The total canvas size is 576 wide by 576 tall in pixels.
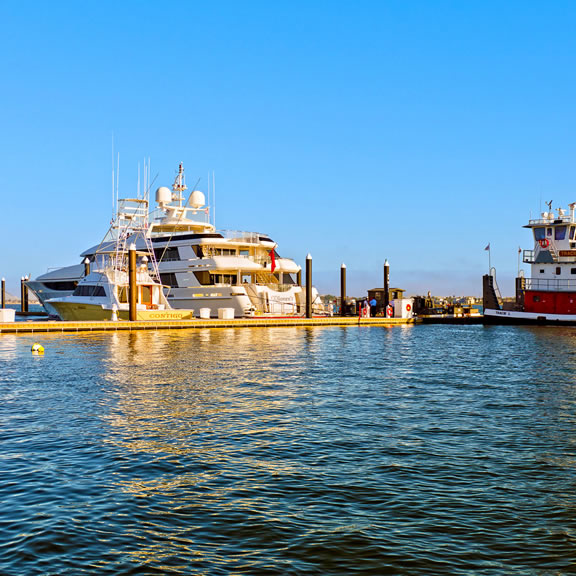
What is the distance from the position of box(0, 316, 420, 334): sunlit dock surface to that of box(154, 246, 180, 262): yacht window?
36.1ft

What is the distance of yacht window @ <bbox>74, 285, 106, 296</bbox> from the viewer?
146 feet

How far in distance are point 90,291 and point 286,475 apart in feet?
131

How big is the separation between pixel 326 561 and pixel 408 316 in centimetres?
5063

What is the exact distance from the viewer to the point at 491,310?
5141 centimetres

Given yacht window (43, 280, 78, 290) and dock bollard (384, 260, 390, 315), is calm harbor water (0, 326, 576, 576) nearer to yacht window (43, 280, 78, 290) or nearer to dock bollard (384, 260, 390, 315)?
dock bollard (384, 260, 390, 315)

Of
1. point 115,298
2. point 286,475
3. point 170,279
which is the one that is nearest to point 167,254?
point 170,279

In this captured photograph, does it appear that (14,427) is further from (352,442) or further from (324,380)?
(324,380)

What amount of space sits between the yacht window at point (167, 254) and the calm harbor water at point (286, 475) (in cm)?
3391

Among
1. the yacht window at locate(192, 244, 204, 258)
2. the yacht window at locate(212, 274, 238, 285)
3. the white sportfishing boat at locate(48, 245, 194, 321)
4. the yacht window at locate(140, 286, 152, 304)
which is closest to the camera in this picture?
the white sportfishing boat at locate(48, 245, 194, 321)

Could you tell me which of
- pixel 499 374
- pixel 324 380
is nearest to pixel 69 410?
pixel 324 380

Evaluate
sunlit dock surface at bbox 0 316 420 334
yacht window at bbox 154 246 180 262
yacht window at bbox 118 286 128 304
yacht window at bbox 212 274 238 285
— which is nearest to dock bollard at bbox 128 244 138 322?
sunlit dock surface at bbox 0 316 420 334

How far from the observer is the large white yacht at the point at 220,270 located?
4912cm

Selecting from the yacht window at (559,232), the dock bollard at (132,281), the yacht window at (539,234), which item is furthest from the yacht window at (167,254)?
the yacht window at (559,232)

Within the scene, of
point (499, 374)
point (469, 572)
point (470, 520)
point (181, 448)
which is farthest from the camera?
point (499, 374)
